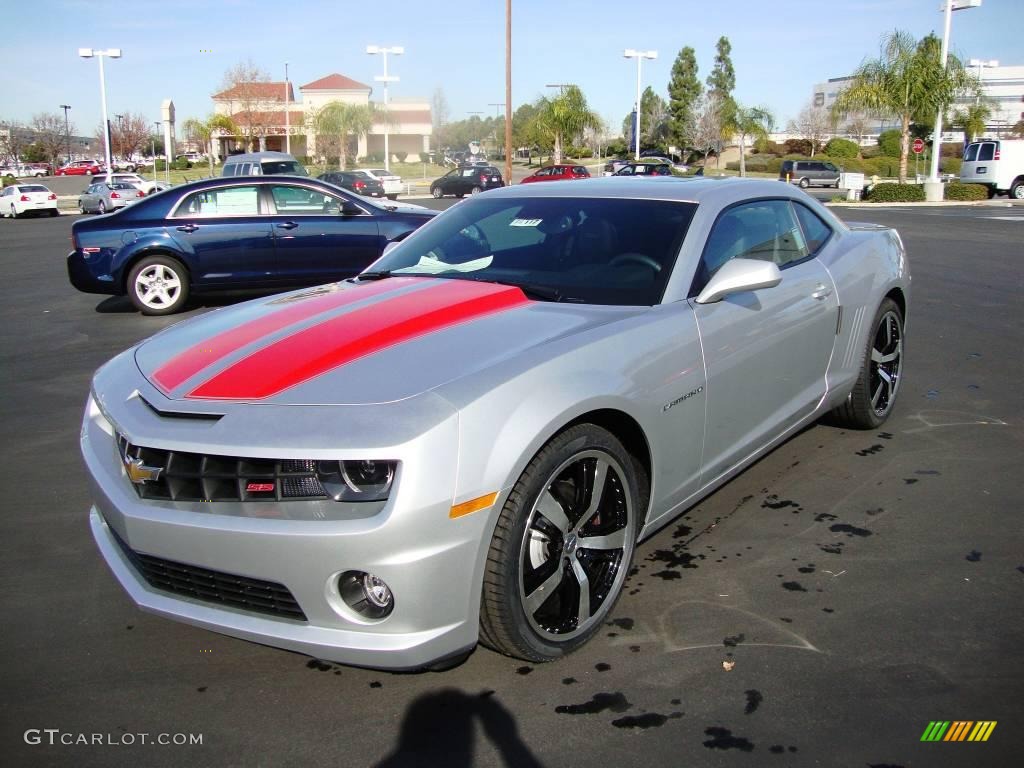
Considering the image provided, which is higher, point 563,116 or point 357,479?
point 563,116

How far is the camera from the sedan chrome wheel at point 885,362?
509cm

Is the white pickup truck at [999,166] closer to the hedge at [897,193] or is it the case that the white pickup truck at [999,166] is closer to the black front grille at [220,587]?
the hedge at [897,193]

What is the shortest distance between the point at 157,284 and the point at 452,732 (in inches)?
336

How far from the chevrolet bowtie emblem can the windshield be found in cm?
160

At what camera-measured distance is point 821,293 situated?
4.28m

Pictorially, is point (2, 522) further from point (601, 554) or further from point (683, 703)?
point (683, 703)

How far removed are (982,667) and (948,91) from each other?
121 feet

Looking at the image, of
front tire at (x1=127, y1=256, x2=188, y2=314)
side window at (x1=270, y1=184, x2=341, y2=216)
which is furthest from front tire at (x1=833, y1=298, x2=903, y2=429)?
front tire at (x1=127, y1=256, x2=188, y2=314)

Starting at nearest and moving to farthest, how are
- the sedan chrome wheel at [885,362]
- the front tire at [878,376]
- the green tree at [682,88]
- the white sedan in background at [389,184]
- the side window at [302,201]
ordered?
the front tire at [878,376]
the sedan chrome wheel at [885,362]
the side window at [302,201]
the white sedan in background at [389,184]
the green tree at [682,88]

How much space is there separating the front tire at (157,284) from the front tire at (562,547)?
8.10 metres

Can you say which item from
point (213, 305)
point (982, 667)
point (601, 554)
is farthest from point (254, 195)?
point (982, 667)

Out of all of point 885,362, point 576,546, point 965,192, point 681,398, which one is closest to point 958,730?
point 576,546

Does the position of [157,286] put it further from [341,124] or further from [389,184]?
[341,124]

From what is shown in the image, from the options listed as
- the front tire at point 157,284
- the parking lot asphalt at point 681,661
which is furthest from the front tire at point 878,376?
the front tire at point 157,284
